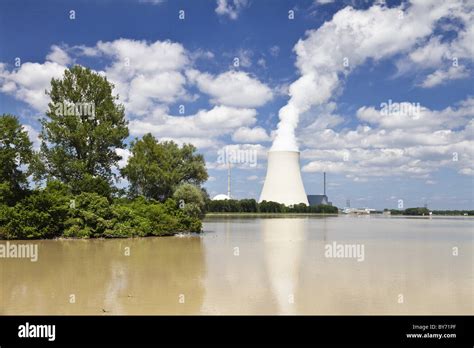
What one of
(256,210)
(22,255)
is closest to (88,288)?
(22,255)

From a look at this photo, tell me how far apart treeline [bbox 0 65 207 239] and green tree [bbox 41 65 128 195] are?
5cm

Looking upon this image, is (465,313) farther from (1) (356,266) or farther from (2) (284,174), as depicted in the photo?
(2) (284,174)

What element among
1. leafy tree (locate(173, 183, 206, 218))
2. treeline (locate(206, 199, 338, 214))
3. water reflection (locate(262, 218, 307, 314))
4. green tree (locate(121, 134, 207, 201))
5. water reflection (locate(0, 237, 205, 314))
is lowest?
water reflection (locate(262, 218, 307, 314))

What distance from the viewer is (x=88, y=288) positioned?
31.4ft

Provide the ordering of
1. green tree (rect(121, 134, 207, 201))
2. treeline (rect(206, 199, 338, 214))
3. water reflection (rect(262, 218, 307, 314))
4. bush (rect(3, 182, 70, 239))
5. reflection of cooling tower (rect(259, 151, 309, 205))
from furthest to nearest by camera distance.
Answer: treeline (rect(206, 199, 338, 214)) → reflection of cooling tower (rect(259, 151, 309, 205)) → green tree (rect(121, 134, 207, 201)) → bush (rect(3, 182, 70, 239)) → water reflection (rect(262, 218, 307, 314))

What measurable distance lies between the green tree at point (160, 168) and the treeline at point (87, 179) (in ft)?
Result: 0.21

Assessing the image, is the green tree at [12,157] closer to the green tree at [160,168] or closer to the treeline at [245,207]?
the green tree at [160,168]

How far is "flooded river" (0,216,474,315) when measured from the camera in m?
7.94

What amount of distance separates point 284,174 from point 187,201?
101ft

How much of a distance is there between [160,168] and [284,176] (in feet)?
95.8

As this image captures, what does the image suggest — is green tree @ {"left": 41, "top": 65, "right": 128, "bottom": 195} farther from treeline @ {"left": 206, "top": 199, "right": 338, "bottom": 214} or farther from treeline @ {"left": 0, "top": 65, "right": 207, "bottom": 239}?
treeline @ {"left": 206, "top": 199, "right": 338, "bottom": 214}

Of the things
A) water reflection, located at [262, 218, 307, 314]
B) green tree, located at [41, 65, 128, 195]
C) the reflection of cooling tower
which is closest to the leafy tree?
green tree, located at [41, 65, 128, 195]
